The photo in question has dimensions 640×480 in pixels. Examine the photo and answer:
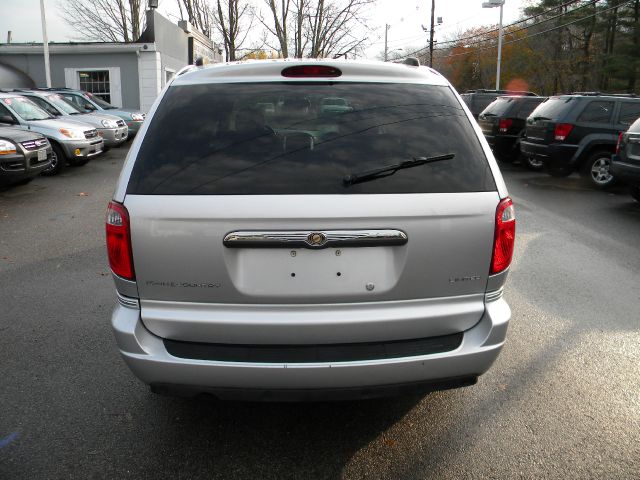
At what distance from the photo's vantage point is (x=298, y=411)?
3186 mm

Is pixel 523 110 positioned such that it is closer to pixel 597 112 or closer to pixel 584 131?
pixel 597 112

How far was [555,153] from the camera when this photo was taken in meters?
11.6

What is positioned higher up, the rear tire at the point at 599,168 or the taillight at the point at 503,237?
the taillight at the point at 503,237

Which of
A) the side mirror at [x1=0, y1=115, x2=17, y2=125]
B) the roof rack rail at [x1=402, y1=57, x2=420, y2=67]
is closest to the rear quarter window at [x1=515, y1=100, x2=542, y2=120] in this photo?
the side mirror at [x1=0, y1=115, x2=17, y2=125]

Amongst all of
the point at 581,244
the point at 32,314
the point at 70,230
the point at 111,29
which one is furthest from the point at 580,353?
the point at 111,29

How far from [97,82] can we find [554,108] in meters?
19.4

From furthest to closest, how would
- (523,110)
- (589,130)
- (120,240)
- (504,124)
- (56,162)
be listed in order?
(504,124)
(523,110)
(56,162)
(589,130)
(120,240)

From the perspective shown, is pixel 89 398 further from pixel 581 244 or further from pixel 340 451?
pixel 581 244

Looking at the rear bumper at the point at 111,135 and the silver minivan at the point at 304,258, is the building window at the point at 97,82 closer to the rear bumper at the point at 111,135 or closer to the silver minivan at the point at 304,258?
the rear bumper at the point at 111,135

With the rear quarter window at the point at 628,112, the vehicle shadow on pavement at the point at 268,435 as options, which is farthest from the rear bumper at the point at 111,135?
the vehicle shadow on pavement at the point at 268,435

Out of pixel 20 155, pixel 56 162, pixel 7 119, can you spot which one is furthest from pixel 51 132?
pixel 20 155

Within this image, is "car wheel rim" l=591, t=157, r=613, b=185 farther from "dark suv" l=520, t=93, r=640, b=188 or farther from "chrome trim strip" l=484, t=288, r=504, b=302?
"chrome trim strip" l=484, t=288, r=504, b=302

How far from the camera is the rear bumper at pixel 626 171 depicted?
8625 millimetres

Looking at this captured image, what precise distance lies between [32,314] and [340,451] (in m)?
3.07
